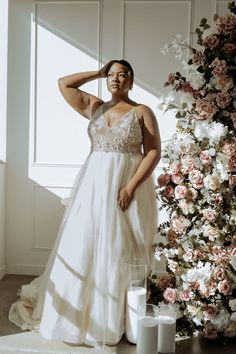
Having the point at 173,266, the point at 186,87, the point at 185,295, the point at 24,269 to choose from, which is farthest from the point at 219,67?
the point at 24,269

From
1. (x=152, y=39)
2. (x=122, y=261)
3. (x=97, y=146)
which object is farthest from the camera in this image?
(x=152, y=39)

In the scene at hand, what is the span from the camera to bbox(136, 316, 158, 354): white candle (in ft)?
7.19

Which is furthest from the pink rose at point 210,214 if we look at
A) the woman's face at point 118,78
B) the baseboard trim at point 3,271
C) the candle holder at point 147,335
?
the baseboard trim at point 3,271

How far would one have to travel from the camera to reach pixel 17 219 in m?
3.77

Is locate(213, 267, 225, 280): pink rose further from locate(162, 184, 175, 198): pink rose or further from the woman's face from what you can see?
the woman's face

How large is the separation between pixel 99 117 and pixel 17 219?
1.63 m

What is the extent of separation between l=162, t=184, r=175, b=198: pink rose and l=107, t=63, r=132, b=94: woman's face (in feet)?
2.10

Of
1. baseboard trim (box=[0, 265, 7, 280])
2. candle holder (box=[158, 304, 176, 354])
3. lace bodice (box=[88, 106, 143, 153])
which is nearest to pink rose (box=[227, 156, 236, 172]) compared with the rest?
lace bodice (box=[88, 106, 143, 153])

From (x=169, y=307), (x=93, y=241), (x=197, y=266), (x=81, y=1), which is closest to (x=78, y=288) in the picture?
(x=93, y=241)

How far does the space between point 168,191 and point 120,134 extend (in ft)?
1.43

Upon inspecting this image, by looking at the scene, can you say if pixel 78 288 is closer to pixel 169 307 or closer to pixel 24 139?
pixel 169 307

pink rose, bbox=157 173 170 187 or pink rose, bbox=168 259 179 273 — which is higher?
pink rose, bbox=157 173 170 187

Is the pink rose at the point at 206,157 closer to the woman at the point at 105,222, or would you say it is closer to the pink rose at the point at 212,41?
the woman at the point at 105,222

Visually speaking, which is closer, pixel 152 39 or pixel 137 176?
pixel 137 176
